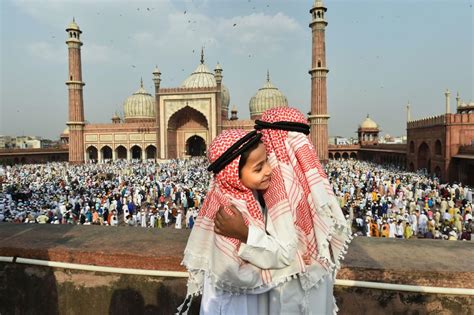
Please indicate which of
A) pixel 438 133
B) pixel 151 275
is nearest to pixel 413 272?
pixel 151 275

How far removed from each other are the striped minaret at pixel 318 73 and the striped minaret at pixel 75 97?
19015 millimetres

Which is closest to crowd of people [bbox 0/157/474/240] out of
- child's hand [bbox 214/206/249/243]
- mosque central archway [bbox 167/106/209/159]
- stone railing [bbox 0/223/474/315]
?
stone railing [bbox 0/223/474/315]

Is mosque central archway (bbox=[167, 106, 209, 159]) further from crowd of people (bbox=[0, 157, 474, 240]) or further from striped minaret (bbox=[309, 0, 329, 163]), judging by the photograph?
crowd of people (bbox=[0, 157, 474, 240])

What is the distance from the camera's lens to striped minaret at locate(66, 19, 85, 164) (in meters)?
27.2

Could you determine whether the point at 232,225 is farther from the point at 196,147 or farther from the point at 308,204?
the point at 196,147

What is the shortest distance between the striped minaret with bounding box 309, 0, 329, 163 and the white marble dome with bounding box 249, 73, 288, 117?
9.55 meters

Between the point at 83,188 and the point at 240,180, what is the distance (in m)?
13.4

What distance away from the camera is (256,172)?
1021mm

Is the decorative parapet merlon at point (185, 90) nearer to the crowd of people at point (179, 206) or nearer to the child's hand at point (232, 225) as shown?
the crowd of people at point (179, 206)

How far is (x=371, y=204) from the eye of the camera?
31.9 feet

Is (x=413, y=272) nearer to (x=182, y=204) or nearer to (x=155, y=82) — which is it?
(x=182, y=204)

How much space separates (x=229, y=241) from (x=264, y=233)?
102 mm

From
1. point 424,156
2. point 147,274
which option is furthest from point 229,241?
point 424,156

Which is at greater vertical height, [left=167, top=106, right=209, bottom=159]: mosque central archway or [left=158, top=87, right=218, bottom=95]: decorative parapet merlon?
[left=158, top=87, right=218, bottom=95]: decorative parapet merlon
